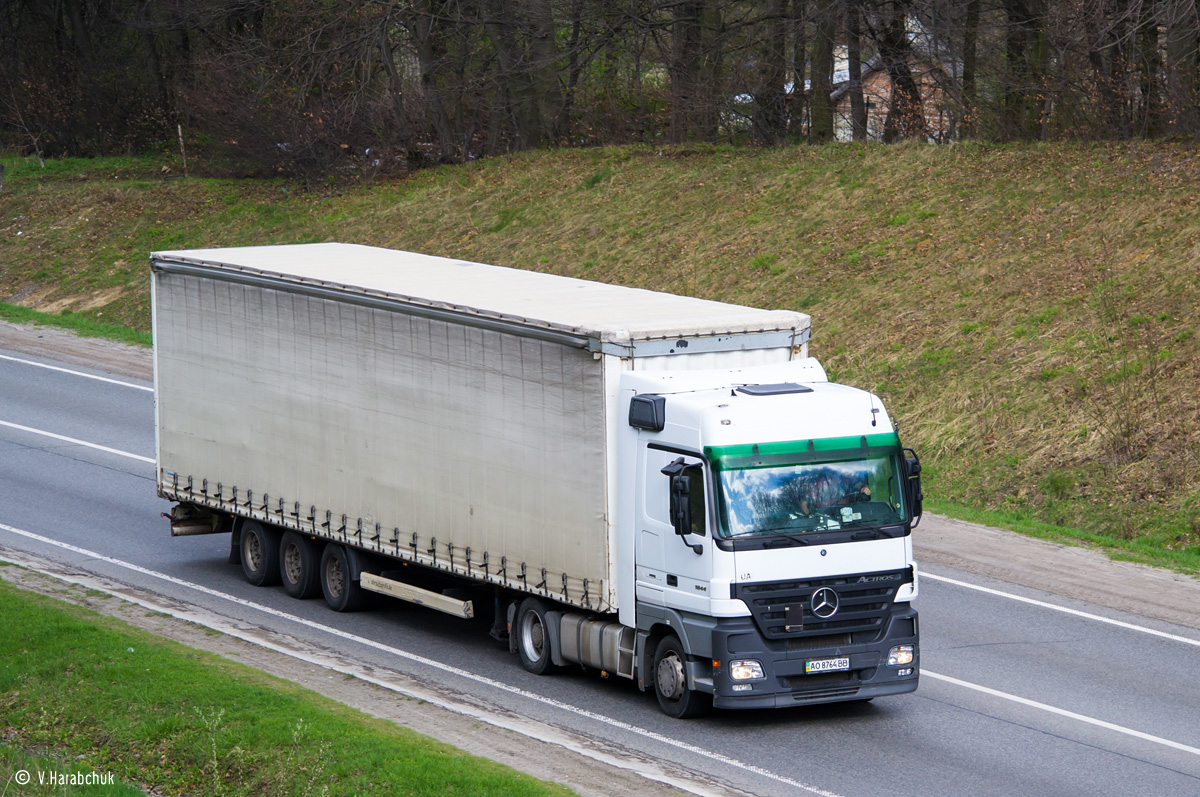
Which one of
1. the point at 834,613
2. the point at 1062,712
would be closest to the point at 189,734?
the point at 834,613

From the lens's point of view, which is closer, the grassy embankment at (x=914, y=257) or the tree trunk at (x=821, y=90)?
the grassy embankment at (x=914, y=257)

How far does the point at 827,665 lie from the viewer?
12.1 meters

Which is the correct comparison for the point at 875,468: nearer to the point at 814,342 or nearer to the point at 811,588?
the point at 811,588

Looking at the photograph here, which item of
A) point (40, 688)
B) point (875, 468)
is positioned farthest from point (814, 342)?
point (40, 688)

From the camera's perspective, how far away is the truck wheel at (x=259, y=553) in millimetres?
17328

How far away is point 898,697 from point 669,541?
2.82 metres

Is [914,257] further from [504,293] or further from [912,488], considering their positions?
[912,488]

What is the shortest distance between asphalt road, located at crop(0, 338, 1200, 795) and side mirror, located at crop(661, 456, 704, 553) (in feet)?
5.68

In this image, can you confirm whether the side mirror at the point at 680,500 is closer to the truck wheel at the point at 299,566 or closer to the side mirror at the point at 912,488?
the side mirror at the point at 912,488

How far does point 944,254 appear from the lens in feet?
90.4

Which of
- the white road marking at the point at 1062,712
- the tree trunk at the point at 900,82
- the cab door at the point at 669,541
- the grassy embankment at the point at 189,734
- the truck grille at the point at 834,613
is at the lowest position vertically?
the white road marking at the point at 1062,712

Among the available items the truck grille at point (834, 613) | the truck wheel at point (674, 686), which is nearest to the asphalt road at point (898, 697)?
the truck wheel at point (674, 686)

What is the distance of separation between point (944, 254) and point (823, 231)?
351cm

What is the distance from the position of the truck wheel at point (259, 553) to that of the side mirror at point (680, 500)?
697 centimetres
